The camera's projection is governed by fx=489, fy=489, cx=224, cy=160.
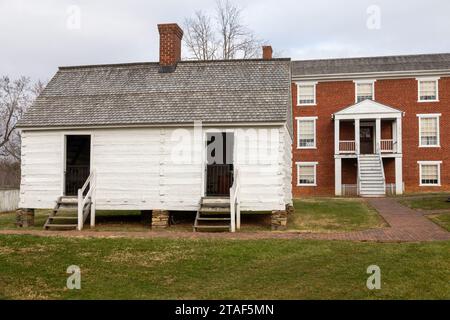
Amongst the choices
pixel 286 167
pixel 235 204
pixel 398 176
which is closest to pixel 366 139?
pixel 398 176

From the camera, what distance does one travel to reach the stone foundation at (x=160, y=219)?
15609 millimetres

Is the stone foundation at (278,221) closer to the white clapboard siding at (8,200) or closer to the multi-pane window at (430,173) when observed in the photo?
the white clapboard siding at (8,200)

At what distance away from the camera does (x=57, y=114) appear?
1678cm

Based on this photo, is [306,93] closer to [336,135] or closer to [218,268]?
[336,135]

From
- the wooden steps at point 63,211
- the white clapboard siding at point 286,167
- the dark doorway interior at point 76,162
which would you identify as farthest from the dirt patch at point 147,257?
the dark doorway interior at point 76,162

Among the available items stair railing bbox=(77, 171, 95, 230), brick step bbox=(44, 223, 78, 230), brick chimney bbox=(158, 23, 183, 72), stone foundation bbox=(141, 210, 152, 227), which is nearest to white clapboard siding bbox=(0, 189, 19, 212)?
stone foundation bbox=(141, 210, 152, 227)

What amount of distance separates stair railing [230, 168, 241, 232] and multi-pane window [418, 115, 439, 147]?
21350 millimetres

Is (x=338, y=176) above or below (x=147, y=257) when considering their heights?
above

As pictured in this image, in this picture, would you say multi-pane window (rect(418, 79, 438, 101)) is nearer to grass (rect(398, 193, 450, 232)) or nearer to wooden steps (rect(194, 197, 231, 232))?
grass (rect(398, 193, 450, 232))

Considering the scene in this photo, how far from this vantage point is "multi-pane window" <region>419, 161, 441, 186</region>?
3206 cm

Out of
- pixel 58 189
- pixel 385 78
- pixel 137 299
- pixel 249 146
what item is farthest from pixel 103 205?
pixel 385 78

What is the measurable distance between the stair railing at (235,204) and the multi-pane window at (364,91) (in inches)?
804

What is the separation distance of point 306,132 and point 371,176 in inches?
254

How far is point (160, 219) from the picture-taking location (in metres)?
15.7
